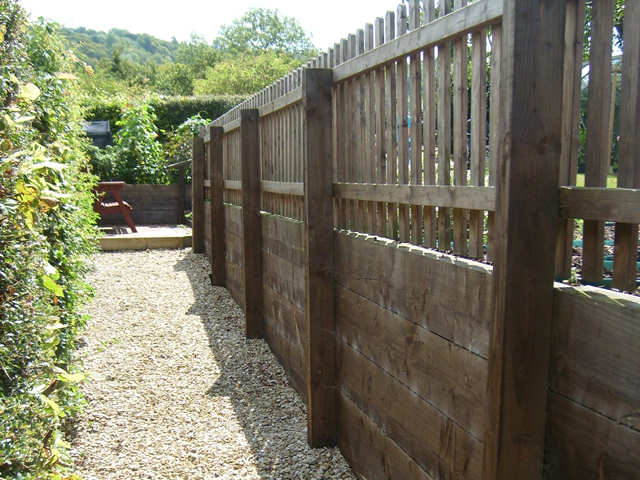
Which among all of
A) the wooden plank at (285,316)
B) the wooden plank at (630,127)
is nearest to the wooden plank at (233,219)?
the wooden plank at (285,316)

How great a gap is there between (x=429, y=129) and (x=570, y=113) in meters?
0.68

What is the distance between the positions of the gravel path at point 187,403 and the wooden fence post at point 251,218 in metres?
0.39

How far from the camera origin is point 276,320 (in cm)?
480

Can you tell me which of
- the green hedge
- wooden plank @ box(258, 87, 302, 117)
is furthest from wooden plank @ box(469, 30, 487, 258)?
the green hedge

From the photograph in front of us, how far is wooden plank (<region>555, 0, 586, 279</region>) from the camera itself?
5.03ft

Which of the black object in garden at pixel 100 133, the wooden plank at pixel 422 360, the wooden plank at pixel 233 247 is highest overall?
the black object in garden at pixel 100 133

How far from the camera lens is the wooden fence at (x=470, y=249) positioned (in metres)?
1.42

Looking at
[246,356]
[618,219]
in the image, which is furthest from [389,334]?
[246,356]

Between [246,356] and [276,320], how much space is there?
1.56ft

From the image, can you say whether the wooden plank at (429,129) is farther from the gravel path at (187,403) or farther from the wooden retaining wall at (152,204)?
the wooden retaining wall at (152,204)

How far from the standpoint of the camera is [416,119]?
2303 millimetres

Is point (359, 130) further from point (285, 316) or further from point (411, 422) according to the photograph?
point (285, 316)

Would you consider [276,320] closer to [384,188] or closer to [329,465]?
[329,465]

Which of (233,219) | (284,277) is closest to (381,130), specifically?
(284,277)
